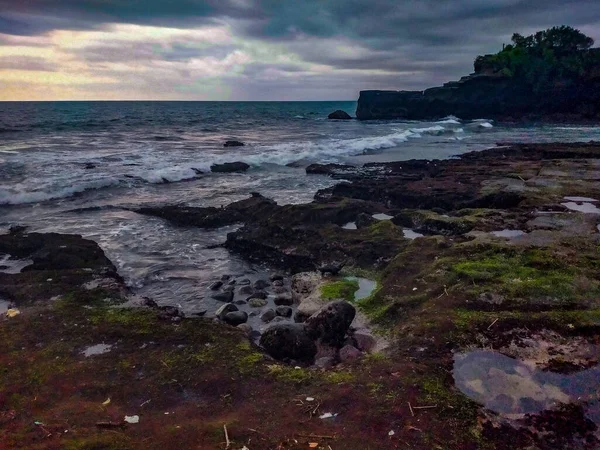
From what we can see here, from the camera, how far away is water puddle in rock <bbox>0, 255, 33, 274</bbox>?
1191 cm

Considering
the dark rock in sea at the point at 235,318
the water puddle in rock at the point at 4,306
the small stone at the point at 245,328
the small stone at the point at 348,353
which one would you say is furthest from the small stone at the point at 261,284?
the water puddle in rock at the point at 4,306

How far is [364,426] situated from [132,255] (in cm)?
1015

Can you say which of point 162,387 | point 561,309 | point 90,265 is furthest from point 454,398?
point 90,265

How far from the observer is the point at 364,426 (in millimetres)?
5508

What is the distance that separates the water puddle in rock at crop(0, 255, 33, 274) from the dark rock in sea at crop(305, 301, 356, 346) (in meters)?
8.29

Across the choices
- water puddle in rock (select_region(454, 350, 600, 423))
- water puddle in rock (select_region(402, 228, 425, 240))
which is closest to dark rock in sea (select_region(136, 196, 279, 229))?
water puddle in rock (select_region(402, 228, 425, 240))

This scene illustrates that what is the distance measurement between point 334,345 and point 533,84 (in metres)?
84.4

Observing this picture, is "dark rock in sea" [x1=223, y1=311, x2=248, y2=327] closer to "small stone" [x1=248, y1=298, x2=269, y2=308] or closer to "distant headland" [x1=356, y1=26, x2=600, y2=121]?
"small stone" [x1=248, y1=298, x2=269, y2=308]

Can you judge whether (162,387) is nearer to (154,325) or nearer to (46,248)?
(154,325)

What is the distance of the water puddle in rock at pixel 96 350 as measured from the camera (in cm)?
758

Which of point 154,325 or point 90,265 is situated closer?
point 154,325

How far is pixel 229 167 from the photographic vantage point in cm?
3055

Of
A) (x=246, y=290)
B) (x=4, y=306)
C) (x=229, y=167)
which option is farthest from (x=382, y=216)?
(x=229, y=167)

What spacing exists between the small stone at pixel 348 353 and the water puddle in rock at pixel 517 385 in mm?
1553
